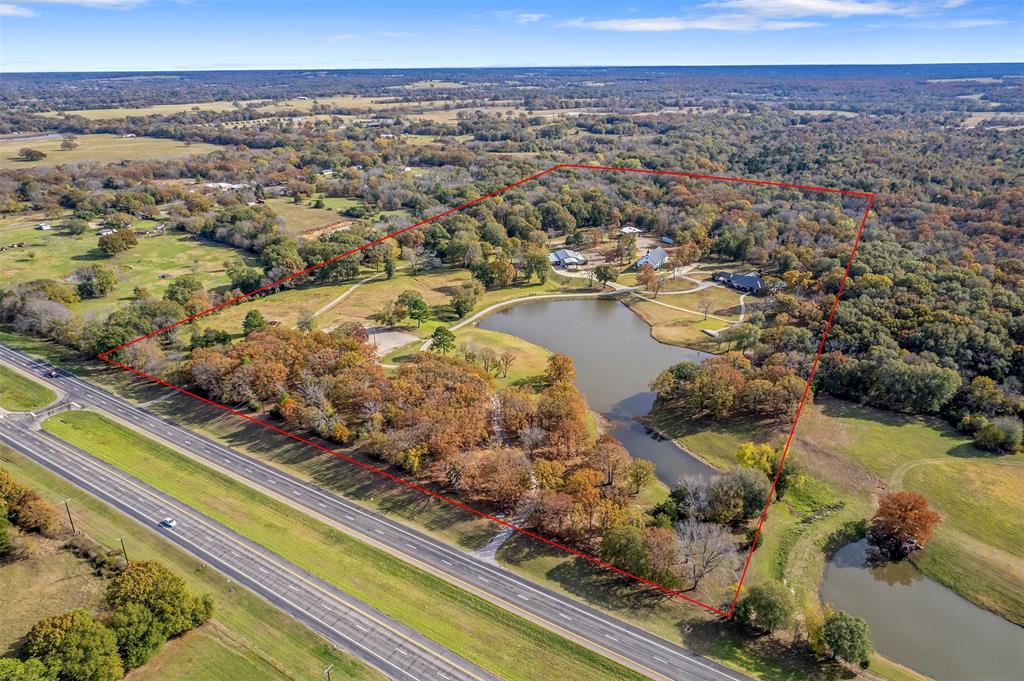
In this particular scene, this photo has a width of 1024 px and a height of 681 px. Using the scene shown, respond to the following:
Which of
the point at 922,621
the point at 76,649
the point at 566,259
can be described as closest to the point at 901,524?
the point at 922,621

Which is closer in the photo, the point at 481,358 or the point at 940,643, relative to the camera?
the point at 940,643

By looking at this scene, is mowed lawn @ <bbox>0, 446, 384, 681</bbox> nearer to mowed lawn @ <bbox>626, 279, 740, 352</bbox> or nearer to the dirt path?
mowed lawn @ <bbox>626, 279, 740, 352</bbox>

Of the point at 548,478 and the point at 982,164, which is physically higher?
the point at 982,164

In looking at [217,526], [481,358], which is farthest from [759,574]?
[217,526]

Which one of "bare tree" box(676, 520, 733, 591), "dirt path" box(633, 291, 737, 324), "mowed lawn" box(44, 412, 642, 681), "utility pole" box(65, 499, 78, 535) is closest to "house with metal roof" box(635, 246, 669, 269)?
"dirt path" box(633, 291, 737, 324)

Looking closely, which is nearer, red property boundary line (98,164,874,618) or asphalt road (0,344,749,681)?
asphalt road (0,344,749,681)

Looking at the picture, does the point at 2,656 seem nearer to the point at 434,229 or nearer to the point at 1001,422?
the point at 1001,422

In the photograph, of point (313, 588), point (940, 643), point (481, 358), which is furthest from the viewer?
point (481, 358)
